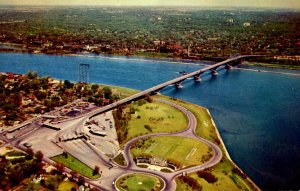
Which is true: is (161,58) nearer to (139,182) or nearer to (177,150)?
(177,150)

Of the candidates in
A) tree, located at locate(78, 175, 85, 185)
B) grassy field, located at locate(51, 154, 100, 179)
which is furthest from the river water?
tree, located at locate(78, 175, 85, 185)

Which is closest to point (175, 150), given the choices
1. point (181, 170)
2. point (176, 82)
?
point (181, 170)

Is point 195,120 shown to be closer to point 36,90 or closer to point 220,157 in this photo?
point 220,157

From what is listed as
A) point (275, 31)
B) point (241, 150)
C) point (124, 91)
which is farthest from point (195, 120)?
point (275, 31)

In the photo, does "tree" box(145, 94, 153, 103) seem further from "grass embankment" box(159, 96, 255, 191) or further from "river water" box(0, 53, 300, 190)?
"grass embankment" box(159, 96, 255, 191)

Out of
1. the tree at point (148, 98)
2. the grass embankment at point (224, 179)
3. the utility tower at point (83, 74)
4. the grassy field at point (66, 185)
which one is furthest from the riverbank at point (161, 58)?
the grassy field at point (66, 185)

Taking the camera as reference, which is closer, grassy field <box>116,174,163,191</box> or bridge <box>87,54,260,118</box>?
grassy field <box>116,174,163,191</box>
